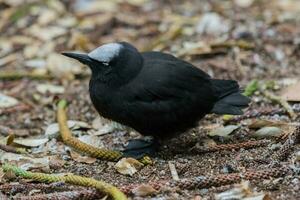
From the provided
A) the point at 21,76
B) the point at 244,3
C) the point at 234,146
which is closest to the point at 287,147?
the point at 234,146

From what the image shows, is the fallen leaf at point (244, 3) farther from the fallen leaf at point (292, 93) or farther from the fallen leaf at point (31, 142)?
the fallen leaf at point (31, 142)

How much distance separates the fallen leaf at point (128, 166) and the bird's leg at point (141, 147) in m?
0.09

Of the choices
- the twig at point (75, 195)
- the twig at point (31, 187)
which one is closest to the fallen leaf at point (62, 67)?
the twig at point (31, 187)

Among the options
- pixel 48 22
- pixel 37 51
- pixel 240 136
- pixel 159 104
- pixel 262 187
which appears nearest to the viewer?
pixel 262 187

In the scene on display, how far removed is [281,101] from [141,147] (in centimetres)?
108

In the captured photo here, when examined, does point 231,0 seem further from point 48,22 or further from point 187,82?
point 187,82

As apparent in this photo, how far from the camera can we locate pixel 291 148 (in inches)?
141

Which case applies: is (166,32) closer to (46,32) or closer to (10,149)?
(46,32)

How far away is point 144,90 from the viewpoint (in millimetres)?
3848

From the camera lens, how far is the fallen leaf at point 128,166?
3727 mm

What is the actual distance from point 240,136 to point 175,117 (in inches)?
19.2

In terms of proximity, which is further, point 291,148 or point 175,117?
point 175,117

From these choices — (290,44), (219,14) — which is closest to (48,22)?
(219,14)

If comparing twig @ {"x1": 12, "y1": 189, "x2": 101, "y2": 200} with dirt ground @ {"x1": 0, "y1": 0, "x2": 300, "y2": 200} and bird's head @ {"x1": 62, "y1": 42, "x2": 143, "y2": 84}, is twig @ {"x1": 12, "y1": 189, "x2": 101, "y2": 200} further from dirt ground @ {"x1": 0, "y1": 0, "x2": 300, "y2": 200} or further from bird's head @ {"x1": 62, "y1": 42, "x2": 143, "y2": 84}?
bird's head @ {"x1": 62, "y1": 42, "x2": 143, "y2": 84}
